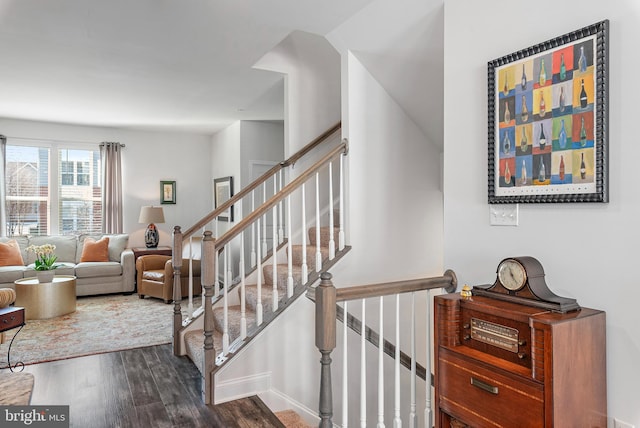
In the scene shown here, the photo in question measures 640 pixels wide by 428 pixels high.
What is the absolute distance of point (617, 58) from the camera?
5.12ft

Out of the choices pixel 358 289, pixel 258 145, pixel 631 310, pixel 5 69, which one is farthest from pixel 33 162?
pixel 631 310

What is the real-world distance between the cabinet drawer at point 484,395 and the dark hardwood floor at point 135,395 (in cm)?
140

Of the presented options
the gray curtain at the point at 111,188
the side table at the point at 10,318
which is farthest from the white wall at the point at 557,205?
the gray curtain at the point at 111,188

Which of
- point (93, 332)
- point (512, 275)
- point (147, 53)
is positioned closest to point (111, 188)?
point (93, 332)

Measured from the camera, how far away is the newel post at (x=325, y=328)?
1853 millimetres

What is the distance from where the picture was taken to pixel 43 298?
16.6ft

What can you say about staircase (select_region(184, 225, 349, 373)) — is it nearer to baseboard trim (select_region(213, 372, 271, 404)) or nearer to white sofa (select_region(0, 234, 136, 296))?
→ baseboard trim (select_region(213, 372, 271, 404))

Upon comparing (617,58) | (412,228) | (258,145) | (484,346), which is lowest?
(484,346)

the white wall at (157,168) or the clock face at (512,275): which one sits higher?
the white wall at (157,168)

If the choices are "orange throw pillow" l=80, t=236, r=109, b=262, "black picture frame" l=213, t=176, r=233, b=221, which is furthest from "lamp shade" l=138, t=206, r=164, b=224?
"black picture frame" l=213, t=176, r=233, b=221

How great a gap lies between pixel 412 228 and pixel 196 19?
2.35 meters

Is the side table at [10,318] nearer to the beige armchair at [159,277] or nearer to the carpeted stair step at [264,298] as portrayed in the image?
the carpeted stair step at [264,298]

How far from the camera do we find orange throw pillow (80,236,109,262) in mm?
6500

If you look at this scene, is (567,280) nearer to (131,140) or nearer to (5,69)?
(5,69)
